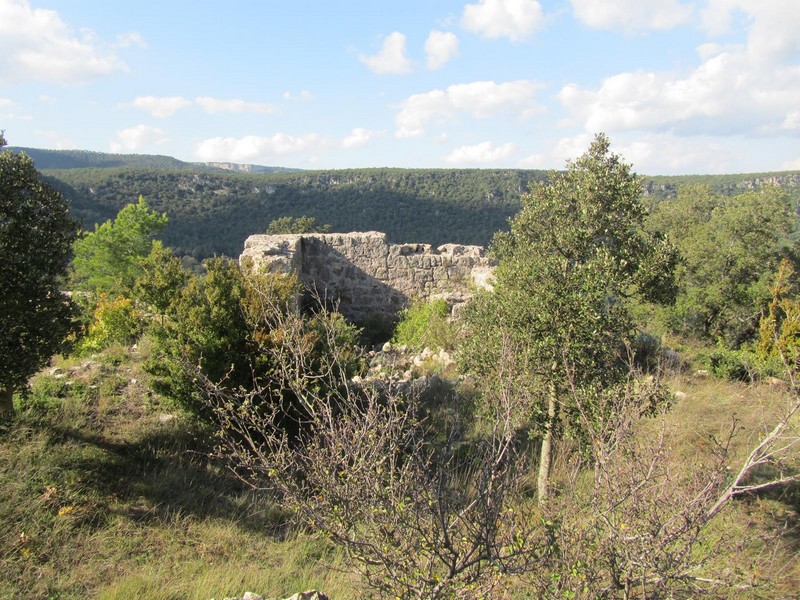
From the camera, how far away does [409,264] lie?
36.6ft

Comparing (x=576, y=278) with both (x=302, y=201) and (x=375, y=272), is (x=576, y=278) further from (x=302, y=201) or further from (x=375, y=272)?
(x=302, y=201)

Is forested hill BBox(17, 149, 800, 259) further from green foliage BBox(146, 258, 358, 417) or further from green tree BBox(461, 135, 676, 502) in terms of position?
green tree BBox(461, 135, 676, 502)

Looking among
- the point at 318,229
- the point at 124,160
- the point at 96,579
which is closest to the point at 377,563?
the point at 96,579

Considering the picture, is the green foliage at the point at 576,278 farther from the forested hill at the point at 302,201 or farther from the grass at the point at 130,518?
the forested hill at the point at 302,201

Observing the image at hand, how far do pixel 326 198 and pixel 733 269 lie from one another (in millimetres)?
34439

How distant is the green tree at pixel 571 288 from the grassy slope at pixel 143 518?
0.87m

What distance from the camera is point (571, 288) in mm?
3996

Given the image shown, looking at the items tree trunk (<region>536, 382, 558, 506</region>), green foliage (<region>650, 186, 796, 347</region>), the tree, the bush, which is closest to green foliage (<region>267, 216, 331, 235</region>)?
green foliage (<region>650, 186, 796, 347</region>)

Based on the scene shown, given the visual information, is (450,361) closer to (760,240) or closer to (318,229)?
(760,240)

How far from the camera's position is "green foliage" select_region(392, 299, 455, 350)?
28.8 feet

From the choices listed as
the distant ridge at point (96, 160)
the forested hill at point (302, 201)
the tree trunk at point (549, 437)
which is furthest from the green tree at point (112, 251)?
the distant ridge at point (96, 160)

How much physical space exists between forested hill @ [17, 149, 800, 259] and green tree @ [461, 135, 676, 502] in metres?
29.3

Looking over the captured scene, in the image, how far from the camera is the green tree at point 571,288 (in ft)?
12.8

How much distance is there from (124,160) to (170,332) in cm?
6676
